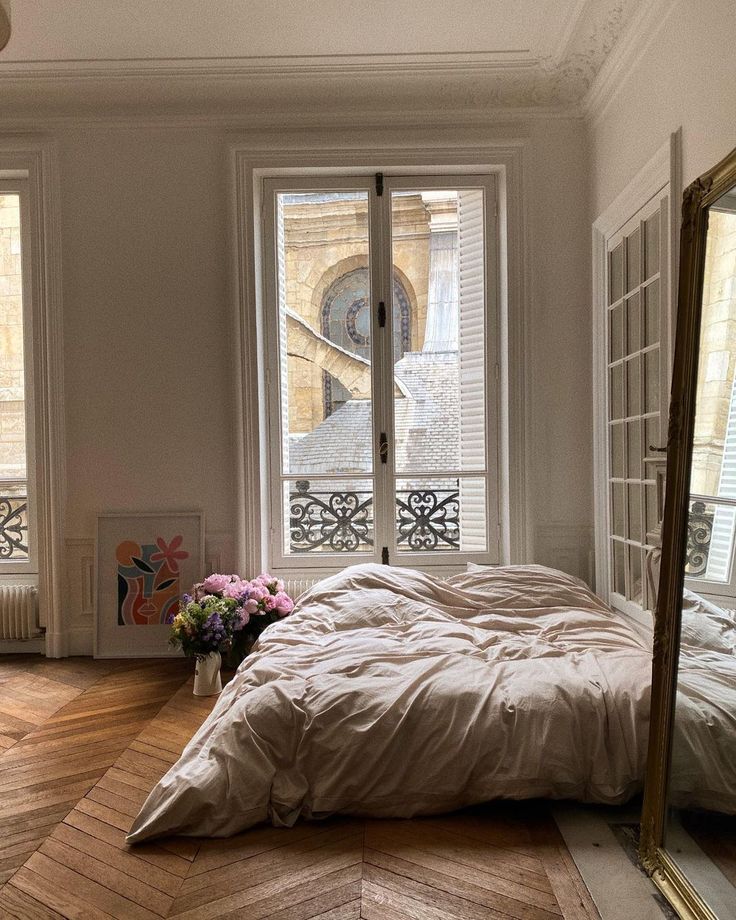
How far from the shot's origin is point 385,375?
4121 mm

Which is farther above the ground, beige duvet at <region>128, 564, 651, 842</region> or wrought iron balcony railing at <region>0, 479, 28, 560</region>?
wrought iron balcony railing at <region>0, 479, 28, 560</region>

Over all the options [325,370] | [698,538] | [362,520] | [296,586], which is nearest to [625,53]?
[325,370]

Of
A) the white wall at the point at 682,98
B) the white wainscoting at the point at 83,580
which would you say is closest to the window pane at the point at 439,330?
the white wall at the point at 682,98

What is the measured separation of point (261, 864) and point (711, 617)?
133cm

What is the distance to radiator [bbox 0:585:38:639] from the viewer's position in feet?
13.4

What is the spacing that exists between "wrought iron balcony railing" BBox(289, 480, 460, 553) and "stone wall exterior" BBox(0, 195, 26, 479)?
167 cm

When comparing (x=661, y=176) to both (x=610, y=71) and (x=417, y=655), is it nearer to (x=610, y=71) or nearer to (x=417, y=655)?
(x=610, y=71)

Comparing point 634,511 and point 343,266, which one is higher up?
point 343,266

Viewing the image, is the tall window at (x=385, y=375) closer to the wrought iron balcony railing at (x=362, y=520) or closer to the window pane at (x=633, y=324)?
the wrought iron balcony railing at (x=362, y=520)

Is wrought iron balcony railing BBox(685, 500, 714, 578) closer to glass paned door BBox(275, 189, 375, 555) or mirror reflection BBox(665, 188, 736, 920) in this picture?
mirror reflection BBox(665, 188, 736, 920)

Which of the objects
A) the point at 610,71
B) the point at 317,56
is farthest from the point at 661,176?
the point at 317,56

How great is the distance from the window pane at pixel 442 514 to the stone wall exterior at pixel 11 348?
2.27 meters

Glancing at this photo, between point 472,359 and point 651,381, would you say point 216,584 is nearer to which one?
point 472,359

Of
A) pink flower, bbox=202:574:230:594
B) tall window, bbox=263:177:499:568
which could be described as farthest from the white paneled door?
pink flower, bbox=202:574:230:594
